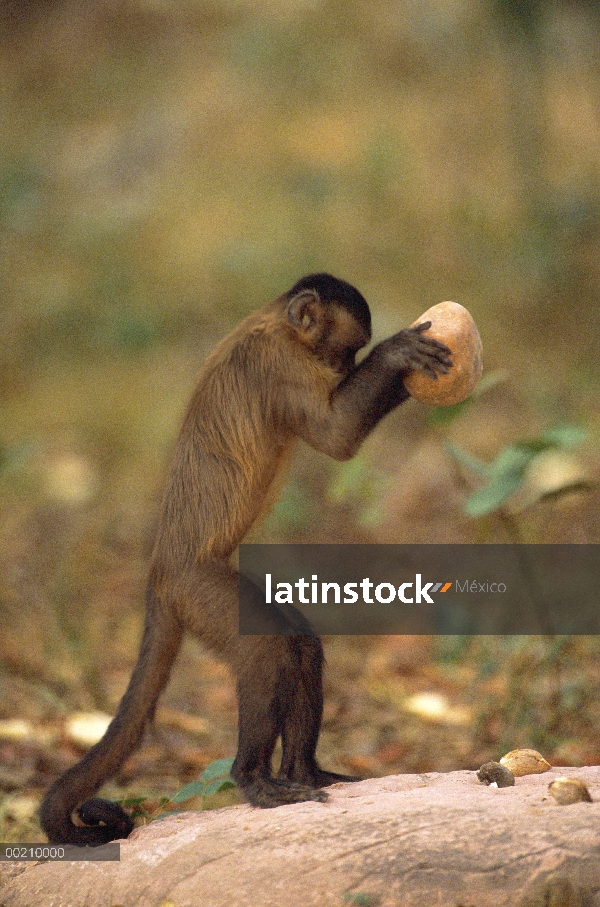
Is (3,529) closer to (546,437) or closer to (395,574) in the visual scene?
(395,574)

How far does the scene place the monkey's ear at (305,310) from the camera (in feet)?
14.2

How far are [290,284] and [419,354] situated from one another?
6.57 m

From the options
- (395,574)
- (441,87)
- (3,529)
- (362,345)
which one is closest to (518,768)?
(362,345)

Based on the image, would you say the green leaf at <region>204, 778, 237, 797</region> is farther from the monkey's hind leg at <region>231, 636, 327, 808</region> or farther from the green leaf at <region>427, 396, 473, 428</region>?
the green leaf at <region>427, 396, 473, 428</region>

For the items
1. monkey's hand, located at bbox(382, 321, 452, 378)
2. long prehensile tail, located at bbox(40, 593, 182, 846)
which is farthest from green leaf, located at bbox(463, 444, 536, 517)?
long prehensile tail, located at bbox(40, 593, 182, 846)

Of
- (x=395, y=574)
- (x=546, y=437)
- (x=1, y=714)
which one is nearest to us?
(x=546, y=437)

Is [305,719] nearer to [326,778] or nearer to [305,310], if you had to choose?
[326,778]

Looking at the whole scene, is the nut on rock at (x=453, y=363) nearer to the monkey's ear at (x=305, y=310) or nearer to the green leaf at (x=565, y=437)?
the monkey's ear at (x=305, y=310)

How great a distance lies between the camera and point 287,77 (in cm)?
1373

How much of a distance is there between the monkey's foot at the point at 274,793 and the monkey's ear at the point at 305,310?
5.80 feet

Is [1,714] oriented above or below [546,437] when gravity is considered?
below

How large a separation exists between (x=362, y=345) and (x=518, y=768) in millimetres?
1796

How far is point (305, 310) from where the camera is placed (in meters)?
4.37

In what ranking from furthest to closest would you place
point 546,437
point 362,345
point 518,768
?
1. point 546,437
2. point 362,345
3. point 518,768
